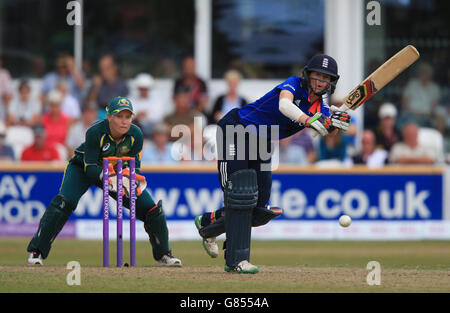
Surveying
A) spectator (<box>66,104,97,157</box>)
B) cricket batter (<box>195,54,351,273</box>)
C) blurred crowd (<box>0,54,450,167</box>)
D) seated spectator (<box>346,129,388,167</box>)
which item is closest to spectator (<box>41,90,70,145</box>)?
blurred crowd (<box>0,54,450,167</box>)

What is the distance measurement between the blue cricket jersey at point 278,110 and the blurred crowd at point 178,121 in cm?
506

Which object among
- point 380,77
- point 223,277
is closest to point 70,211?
point 223,277

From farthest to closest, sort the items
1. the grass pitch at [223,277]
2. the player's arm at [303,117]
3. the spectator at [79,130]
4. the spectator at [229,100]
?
the spectator at [229,100] → the spectator at [79,130] → the player's arm at [303,117] → the grass pitch at [223,277]

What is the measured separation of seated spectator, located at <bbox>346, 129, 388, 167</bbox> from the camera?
38.2 ft

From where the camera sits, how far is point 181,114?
1212 cm

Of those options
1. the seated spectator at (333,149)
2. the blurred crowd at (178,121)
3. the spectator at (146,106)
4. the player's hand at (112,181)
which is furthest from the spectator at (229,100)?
the player's hand at (112,181)

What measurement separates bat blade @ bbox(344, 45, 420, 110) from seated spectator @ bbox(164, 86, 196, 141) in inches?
217

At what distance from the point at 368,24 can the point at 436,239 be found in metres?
3.80

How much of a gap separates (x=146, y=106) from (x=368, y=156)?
318cm

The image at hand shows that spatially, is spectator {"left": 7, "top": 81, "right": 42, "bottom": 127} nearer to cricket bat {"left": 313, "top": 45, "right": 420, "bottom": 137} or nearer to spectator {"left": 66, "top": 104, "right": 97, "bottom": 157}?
spectator {"left": 66, "top": 104, "right": 97, "bottom": 157}

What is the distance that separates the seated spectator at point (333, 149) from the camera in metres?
11.7

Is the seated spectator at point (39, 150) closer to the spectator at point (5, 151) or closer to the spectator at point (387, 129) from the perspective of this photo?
the spectator at point (5, 151)

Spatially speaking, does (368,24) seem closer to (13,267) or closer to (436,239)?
(436,239)

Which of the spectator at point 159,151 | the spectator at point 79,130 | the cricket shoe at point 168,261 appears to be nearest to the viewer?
the cricket shoe at point 168,261
